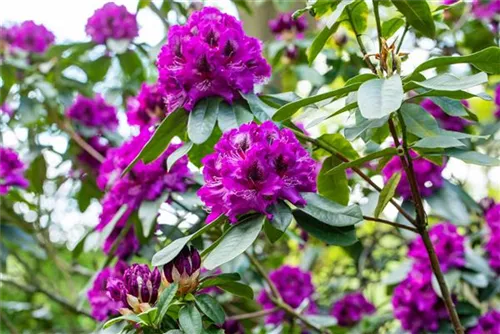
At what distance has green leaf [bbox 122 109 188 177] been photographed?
111 cm

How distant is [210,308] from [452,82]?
1.45 ft

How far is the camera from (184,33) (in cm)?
112

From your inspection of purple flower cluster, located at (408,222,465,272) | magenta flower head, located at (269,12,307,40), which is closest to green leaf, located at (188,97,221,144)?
purple flower cluster, located at (408,222,465,272)

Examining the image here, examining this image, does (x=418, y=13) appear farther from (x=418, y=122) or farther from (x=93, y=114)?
(x=93, y=114)

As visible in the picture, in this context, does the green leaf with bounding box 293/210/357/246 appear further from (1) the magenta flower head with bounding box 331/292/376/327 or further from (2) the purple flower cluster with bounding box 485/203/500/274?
(1) the magenta flower head with bounding box 331/292/376/327

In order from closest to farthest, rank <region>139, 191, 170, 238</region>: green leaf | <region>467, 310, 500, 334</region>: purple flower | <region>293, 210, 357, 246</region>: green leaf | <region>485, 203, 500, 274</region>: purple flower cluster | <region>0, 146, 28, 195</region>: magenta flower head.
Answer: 1. <region>293, 210, 357, 246</region>: green leaf
2. <region>139, 191, 170, 238</region>: green leaf
3. <region>467, 310, 500, 334</region>: purple flower
4. <region>485, 203, 500, 274</region>: purple flower cluster
5. <region>0, 146, 28, 195</region>: magenta flower head

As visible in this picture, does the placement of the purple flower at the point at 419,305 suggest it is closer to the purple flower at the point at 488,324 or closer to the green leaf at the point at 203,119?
the purple flower at the point at 488,324

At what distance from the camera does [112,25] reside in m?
2.11

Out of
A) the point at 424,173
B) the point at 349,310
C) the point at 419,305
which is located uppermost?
the point at 424,173

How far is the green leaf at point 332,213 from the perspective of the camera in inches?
38.3

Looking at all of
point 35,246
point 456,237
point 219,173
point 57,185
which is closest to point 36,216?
point 57,185

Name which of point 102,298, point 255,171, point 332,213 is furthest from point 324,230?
point 102,298

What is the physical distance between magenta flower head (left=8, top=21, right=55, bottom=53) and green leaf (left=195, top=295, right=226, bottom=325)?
1736mm

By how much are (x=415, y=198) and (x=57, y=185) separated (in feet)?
5.59
